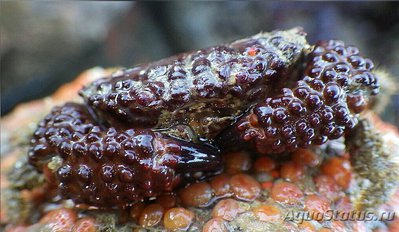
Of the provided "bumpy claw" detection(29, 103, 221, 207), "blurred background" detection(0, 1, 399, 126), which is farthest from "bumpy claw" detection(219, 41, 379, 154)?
"blurred background" detection(0, 1, 399, 126)

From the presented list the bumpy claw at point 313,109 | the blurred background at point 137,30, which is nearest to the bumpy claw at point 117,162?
the bumpy claw at point 313,109

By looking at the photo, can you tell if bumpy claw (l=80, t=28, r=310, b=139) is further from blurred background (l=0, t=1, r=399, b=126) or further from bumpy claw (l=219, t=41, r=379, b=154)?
blurred background (l=0, t=1, r=399, b=126)

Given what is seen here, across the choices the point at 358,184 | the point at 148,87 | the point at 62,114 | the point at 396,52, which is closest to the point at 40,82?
the point at 62,114

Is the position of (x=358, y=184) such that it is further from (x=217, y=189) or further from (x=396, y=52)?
(x=396, y=52)

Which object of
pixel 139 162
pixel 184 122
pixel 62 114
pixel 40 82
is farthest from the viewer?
pixel 40 82

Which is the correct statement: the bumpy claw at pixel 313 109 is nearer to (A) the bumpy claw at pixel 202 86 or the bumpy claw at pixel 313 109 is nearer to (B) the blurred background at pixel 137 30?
(A) the bumpy claw at pixel 202 86
